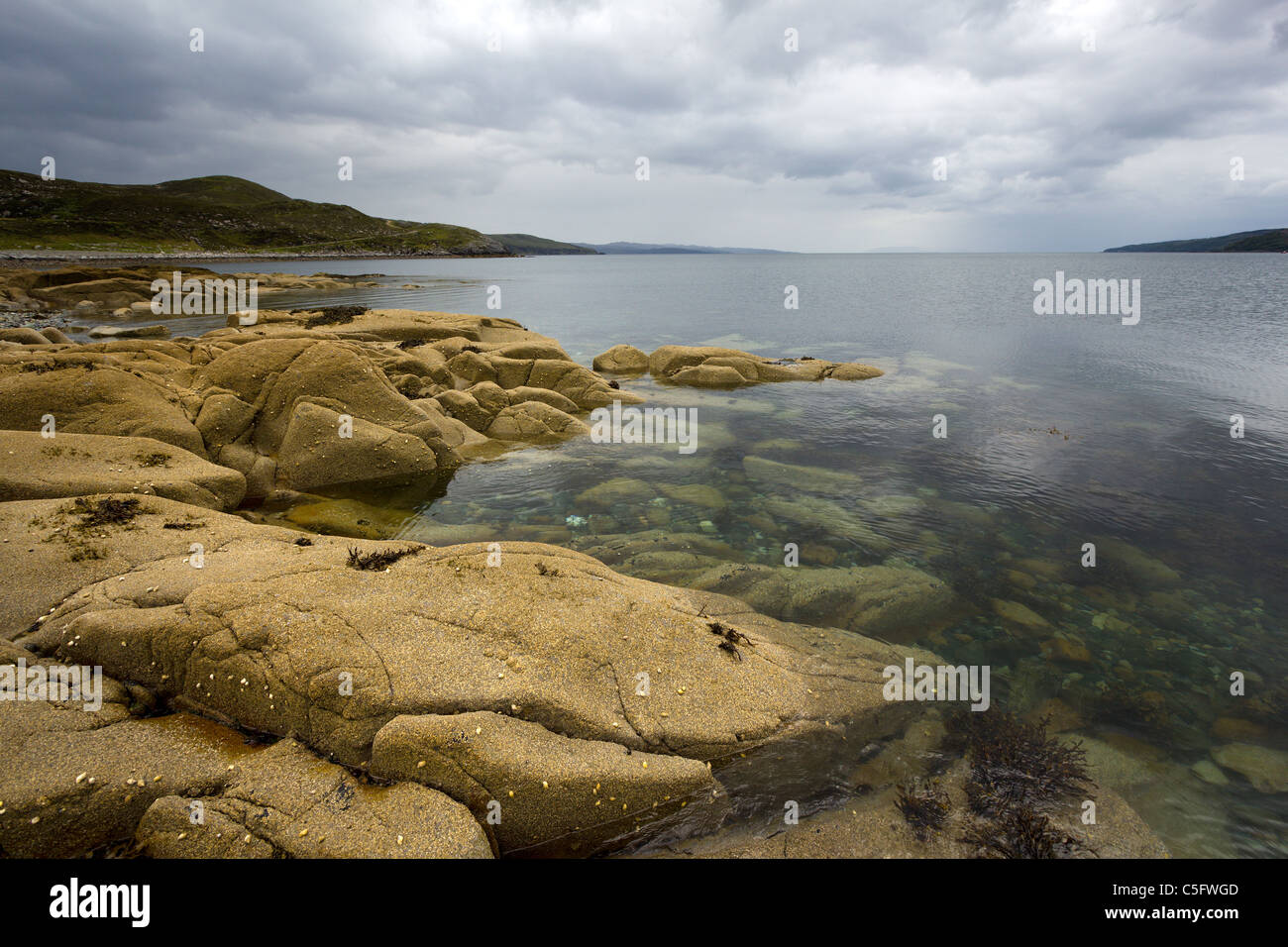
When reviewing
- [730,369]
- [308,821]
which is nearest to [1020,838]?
[308,821]

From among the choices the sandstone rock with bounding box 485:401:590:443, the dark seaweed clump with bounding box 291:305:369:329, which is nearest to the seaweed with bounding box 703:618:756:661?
the sandstone rock with bounding box 485:401:590:443

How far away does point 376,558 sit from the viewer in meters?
11.1

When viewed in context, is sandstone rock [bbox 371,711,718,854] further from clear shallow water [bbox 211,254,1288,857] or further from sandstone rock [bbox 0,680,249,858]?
clear shallow water [bbox 211,254,1288,857]

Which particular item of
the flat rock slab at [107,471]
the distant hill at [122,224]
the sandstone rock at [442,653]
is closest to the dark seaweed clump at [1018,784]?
the sandstone rock at [442,653]

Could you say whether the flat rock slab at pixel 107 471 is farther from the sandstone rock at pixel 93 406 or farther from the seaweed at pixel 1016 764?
the seaweed at pixel 1016 764

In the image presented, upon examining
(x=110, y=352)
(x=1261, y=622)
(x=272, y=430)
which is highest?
(x=110, y=352)

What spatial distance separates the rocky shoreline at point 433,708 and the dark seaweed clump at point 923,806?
5cm

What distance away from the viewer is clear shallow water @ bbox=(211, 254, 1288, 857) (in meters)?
10.2
